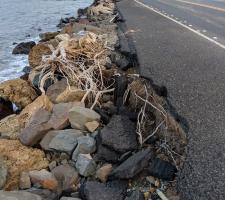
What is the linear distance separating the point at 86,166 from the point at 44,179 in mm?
436

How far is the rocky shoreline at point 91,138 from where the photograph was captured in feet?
11.9

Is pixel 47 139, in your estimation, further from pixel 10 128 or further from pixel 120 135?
pixel 120 135

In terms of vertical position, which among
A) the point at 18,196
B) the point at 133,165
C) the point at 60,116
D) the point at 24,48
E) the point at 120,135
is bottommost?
the point at 24,48

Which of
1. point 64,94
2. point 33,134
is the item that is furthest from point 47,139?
point 64,94

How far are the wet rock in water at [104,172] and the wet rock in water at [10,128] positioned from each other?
182 cm

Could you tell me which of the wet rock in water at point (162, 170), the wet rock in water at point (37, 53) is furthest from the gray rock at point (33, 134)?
the wet rock in water at point (37, 53)

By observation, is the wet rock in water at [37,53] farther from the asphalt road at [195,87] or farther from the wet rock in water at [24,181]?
the wet rock in water at [24,181]

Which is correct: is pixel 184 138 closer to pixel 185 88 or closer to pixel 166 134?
pixel 166 134

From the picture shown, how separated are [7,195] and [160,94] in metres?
2.35

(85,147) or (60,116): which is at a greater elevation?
(85,147)

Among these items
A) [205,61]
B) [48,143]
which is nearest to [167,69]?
[205,61]

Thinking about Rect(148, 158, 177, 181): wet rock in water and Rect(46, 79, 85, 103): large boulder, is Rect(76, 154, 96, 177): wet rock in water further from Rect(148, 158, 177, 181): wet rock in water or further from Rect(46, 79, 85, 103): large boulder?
Rect(46, 79, 85, 103): large boulder

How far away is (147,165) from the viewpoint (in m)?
3.69

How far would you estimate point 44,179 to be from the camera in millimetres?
4051
